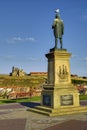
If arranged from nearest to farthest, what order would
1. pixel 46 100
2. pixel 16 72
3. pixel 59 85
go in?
1. pixel 59 85
2. pixel 46 100
3. pixel 16 72

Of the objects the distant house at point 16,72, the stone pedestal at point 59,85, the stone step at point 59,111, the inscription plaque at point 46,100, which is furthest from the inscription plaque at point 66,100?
the distant house at point 16,72

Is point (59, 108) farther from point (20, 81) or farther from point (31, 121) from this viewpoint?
point (20, 81)

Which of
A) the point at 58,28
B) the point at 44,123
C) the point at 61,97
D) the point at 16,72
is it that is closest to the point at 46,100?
the point at 61,97

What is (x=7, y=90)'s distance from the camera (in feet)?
116

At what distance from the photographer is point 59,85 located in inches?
615

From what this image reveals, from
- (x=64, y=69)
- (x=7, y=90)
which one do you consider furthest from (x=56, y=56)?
(x=7, y=90)

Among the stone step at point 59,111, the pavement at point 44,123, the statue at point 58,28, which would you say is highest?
the statue at point 58,28

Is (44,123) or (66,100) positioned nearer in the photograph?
(44,123)

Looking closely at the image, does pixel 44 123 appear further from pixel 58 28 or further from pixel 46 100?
pixel 58 28

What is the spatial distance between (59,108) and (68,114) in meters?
0.70

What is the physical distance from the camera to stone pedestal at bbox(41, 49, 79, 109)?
15.3 meters

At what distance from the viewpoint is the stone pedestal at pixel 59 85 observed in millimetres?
→ 15273

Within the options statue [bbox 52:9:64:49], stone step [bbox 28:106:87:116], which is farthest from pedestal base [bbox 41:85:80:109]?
statue [bbox 52:9:64:49]

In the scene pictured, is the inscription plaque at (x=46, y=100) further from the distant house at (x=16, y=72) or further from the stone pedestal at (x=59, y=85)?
the distant house at (x=16, y=72)
